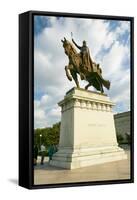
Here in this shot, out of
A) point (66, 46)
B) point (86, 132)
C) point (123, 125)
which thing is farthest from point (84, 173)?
point (66, 46)

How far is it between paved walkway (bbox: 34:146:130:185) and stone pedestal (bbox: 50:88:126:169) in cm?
6

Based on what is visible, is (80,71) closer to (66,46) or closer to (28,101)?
(66,46)

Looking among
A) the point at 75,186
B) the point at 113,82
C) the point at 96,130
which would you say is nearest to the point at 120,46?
the point at 113,82

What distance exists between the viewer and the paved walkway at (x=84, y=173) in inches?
331

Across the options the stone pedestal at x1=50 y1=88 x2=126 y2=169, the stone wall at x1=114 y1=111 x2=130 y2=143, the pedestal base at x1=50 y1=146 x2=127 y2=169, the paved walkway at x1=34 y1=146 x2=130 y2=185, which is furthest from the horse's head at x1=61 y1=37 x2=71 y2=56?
the paved walkway at x1=34 y1=146 x2=130 y2=185

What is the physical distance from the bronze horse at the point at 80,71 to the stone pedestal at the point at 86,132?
0.12 meters

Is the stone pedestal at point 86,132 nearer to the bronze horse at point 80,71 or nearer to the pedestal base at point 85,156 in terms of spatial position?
the pedestal base at point 85,156

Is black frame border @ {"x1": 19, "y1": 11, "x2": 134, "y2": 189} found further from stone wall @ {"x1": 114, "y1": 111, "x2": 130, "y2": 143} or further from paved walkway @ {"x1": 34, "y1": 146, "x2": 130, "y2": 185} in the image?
stone wall @ {"x1": 114, "y1": 111, "x2": 130, "y2": 143}

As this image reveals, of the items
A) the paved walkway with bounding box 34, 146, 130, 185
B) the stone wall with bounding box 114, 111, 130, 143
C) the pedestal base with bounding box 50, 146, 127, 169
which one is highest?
the stone wall with bounding box 114, 111, 130, 143

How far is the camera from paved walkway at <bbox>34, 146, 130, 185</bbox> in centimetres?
841

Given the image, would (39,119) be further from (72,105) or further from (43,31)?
(43,31)

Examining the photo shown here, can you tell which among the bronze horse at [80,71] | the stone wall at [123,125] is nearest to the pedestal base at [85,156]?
the stone wall at [123,125]

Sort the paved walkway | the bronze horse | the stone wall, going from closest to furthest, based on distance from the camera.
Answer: the paved walkway < the bronze horse < the stone wall

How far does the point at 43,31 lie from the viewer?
27.4ft
